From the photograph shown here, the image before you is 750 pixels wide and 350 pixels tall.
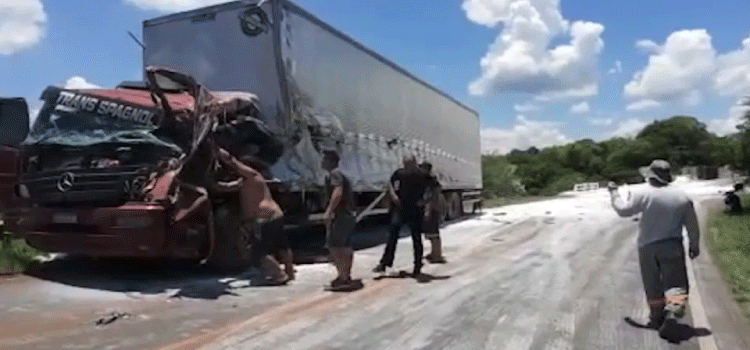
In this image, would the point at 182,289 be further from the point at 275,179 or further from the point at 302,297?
the point at 275,179

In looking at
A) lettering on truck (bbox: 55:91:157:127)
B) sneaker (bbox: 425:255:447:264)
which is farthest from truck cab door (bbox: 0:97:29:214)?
sneaker (bbox: 425:255:447:264)

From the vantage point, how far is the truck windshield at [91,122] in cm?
897

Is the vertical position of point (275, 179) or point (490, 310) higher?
point (275, 179)

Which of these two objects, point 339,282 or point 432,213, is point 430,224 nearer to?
point 432,213

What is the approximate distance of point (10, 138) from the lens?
33.3ft

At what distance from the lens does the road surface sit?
5898 millimetres

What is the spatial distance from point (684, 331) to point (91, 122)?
7163 mm

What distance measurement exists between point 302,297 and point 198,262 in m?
2.40

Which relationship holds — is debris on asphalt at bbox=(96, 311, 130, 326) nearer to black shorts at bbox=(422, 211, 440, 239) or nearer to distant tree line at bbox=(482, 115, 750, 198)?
black shorts at bbox=(422, 211, 440, 239)

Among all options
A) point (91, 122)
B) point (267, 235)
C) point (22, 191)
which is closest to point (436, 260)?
point (267, 235)

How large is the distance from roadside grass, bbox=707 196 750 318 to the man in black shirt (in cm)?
390

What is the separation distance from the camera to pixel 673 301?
6.05 m

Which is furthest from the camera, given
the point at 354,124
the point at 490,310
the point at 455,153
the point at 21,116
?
the point at 455,153

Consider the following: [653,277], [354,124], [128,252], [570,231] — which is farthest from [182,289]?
[570,231]
